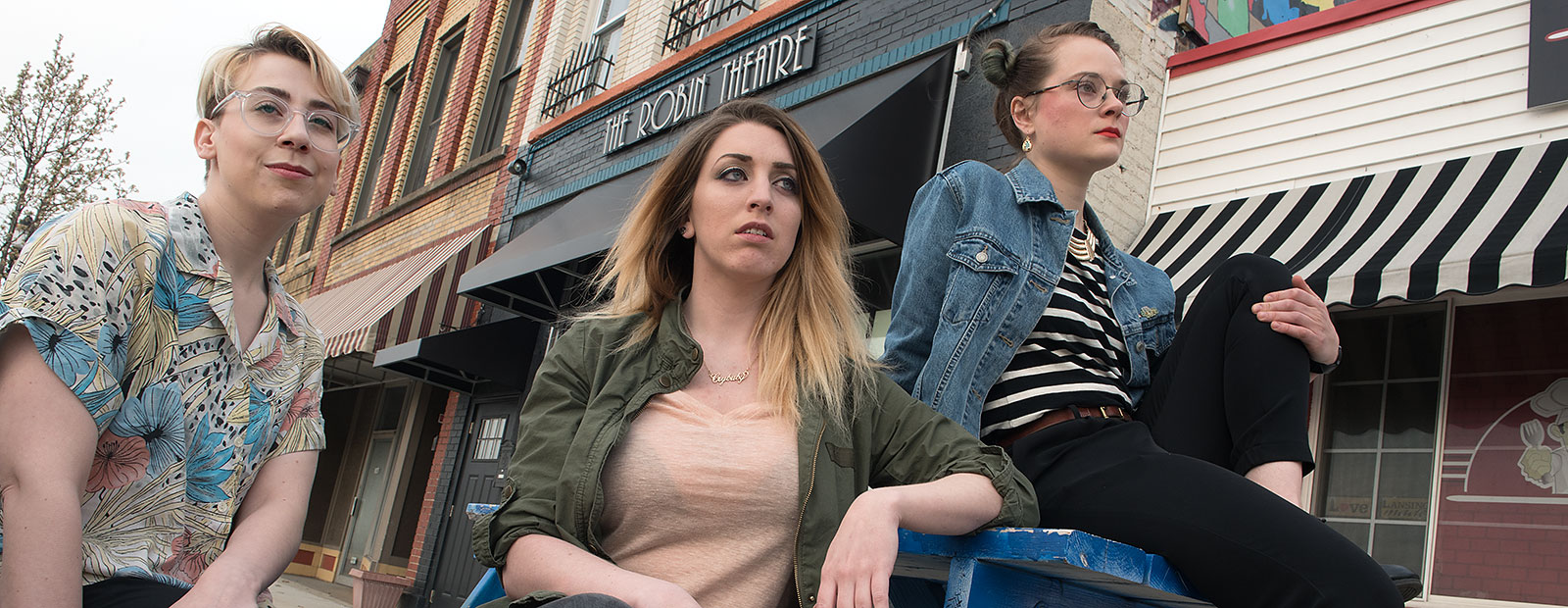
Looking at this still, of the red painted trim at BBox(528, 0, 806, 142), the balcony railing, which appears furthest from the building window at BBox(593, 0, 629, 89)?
the red painted trim at BBox(528, 0, 806, 142)

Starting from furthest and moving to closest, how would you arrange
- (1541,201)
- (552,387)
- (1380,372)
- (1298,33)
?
(1298,33), (1380,372), (1541,201), (552,387)

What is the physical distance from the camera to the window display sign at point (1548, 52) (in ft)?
14.3

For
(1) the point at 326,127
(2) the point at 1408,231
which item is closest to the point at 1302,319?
(1) the point at 326,127

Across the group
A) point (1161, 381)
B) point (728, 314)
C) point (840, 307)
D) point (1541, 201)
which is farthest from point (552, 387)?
point (1541, 201)

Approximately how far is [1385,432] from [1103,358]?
3.07m

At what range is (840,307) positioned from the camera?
210 cm

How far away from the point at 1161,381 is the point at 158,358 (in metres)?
1.91

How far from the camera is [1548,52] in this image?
4426 millimetres

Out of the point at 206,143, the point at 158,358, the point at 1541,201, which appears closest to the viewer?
the point at 158,358

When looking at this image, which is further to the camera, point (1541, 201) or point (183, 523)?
point (1541, 201)

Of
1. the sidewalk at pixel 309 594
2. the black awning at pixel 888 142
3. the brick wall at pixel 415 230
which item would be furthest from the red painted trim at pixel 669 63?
the sidewalk at pixel 309 594

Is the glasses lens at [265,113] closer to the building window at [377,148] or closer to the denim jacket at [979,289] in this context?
the denim jacket at [979,289]

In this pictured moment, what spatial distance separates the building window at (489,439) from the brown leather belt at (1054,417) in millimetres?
8951

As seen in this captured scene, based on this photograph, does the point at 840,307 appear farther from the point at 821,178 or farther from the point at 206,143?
the point at 206,143
